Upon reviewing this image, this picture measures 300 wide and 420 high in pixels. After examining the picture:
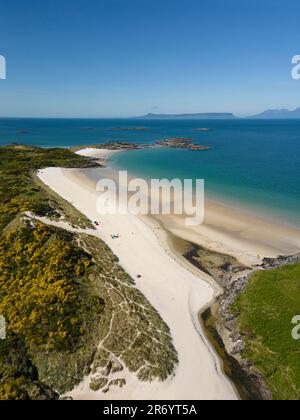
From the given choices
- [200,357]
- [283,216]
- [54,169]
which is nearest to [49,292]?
[200,357]

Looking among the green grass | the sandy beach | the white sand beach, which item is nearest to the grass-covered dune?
the white sand beach

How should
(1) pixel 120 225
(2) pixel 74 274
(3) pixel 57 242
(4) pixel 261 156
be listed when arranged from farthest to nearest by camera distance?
(4) pixel 261 156 < (1) pixel 120 225 < (3) pixel 57 242 < (2) pixel 74 274

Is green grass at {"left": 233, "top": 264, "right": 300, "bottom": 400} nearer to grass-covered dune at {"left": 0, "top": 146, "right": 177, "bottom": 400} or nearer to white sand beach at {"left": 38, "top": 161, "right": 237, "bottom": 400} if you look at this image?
white sand beach at {"left": 38, "top": 161, "right": 237, "bottom": 400}

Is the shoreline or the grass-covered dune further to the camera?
the shoreline

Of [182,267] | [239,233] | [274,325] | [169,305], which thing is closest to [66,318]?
[169,305]

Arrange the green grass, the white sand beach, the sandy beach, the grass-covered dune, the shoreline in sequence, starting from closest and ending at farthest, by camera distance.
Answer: the white sand beach
the sandy beach
the grass-covered dune
the green grass
the shoreline

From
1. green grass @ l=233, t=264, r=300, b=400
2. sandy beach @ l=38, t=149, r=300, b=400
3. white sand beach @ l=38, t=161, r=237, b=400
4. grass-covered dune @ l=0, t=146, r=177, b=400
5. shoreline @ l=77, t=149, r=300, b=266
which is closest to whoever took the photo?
white sand beach @ l=38, t=161, r=237, b=400
